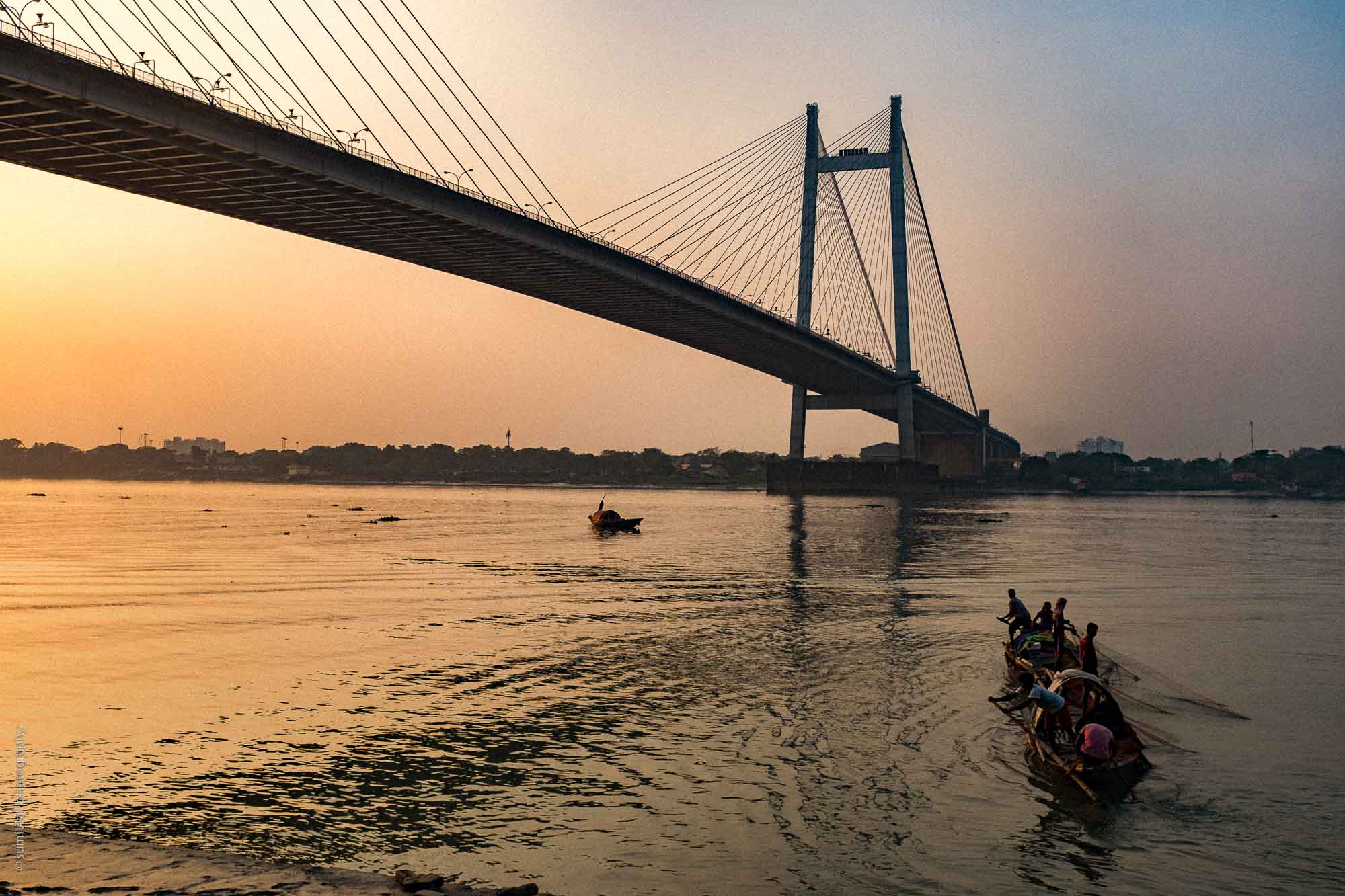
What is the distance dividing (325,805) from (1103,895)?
293 inches

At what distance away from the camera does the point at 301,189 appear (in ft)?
136

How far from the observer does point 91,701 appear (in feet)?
52.7

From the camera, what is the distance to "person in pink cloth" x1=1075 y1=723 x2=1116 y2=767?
1197 centimetres

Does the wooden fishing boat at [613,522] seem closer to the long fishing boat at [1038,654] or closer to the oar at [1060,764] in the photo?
the long fishing boat at [1038,654]

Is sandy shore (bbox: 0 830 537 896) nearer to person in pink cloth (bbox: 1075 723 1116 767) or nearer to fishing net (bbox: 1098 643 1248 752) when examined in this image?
person in pink cloth (bbox: 1075 723 1116 767)

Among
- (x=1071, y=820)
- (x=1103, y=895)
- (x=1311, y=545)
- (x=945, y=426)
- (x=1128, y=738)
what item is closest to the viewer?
(x=1103, y=895)

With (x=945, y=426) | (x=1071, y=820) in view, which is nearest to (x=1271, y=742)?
(x=1071, y=820)

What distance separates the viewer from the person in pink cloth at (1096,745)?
12.0 metres

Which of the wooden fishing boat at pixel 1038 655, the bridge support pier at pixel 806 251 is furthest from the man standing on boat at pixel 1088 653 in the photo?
the bridge support pier at pixel 806 251

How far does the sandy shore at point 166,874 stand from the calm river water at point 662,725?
18.2 inches

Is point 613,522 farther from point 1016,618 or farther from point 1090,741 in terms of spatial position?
point 1090,741

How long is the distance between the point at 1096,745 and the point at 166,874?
938cm

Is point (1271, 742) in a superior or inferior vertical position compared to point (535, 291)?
inferior

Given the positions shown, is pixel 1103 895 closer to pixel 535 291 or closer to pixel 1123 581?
pixel 1123 581
